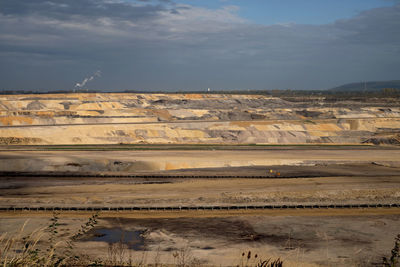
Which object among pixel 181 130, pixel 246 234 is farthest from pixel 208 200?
pixel 181 130

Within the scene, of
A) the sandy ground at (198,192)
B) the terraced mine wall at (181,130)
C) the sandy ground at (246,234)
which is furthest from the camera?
the terraced mine wall at (181,130)

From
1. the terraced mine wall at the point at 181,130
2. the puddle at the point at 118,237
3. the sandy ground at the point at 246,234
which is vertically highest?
the terraced mine wall at the point at 181,130

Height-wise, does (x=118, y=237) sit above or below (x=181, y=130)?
below

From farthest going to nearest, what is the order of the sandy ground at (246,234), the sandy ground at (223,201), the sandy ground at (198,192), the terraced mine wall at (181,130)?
the terraced mine wall at (181,130)
the sandy ground at (198,192)
the sandy ground at (223,201)
the sandy ground at (246,234)

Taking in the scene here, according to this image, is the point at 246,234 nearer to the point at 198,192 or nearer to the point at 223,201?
the point at 223,201

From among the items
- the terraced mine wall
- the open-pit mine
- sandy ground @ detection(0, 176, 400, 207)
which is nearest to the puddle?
the open-pit mine

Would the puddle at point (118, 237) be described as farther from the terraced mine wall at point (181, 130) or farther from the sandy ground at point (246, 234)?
the terraced mine wall at point (181, 130)

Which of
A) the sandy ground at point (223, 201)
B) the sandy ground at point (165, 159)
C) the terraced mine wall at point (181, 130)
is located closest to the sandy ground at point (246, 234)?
the sandy ground at point (223, 201)

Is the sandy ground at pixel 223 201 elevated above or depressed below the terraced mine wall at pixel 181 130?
below

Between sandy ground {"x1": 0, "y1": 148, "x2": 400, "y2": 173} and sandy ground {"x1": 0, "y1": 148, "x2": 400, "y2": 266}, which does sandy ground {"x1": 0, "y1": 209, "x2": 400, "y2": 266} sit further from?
sandy ground {"x1": 0, "y1": 148, "x2": 400, "y2": 173}
